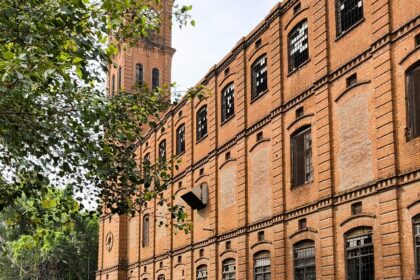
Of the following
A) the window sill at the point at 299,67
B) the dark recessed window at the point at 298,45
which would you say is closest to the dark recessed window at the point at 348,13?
the window sill at the point at 299,67

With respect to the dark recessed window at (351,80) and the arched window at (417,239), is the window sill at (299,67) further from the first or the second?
the arched window at (417,239)

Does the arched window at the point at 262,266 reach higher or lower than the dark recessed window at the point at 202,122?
lower

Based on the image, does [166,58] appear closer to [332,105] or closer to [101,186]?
[332,105]

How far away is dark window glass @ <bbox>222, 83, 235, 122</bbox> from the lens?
90.6 ft

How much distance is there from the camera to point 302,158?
2203 centimetres

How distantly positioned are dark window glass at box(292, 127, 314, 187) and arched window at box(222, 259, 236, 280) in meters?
5.40

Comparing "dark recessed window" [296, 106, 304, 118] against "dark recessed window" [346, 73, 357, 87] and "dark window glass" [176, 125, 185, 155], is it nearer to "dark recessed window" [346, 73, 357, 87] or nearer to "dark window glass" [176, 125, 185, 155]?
"dark recessed window" [346, 73, 357, 87]

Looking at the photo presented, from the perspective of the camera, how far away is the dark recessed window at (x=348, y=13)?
19625 mm

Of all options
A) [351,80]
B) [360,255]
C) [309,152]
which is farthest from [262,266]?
[351,80]

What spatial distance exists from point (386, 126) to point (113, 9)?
8.13 meters

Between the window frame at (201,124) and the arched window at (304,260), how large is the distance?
9.48m

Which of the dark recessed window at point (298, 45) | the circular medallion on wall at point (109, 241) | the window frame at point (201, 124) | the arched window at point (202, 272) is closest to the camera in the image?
the dark recessed window at point (298, 45)

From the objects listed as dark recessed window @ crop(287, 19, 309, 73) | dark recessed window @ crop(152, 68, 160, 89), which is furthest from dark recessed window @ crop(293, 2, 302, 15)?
dark recessed window @ crop(152, 68, 160, 89)

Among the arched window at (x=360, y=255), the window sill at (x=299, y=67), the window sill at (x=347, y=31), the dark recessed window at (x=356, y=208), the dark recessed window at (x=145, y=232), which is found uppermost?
the window sill at (x=347, y=31)
